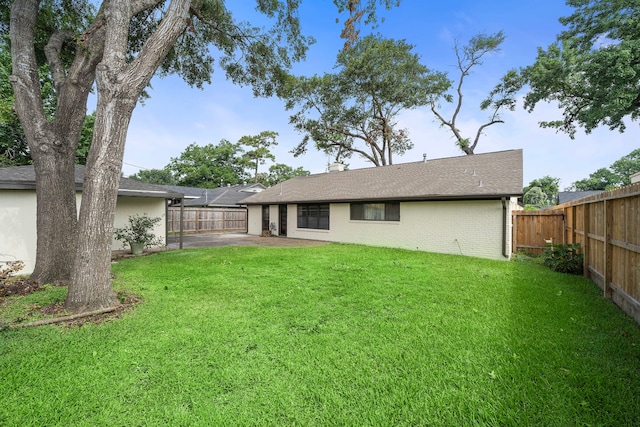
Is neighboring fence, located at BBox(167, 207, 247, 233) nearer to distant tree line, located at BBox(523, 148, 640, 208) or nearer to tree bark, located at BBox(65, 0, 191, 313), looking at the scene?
tree bark, located at BBox(65, 0, 191, 313)

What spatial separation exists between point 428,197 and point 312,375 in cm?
880

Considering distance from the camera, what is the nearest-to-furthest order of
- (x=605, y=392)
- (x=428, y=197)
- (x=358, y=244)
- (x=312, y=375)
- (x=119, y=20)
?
(x=605, y=392) < (x=312, y=375) < (x=119, y=20) < (x=428, y=197) < (x=358, y=244)

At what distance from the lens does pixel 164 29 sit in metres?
4.70

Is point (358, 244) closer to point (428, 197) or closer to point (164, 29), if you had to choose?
point (428, 197)

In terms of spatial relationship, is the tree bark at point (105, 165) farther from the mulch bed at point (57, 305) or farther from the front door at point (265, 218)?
the front door at point (265, 218)

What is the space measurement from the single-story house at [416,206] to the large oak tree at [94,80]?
6.52 meters

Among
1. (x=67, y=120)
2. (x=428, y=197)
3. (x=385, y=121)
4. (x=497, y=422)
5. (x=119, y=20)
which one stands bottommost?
(x=497, y=422)

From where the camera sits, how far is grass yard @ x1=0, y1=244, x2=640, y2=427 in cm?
201

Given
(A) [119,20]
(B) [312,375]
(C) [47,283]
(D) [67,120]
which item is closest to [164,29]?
(A) [119,20]

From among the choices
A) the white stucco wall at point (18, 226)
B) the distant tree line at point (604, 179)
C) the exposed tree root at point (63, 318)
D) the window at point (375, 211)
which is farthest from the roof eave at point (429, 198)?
the distant tree line at point (604, 179)

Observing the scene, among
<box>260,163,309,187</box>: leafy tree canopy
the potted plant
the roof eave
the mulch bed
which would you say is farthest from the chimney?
<box>260,163,309,187</box>: leafy tree canopy

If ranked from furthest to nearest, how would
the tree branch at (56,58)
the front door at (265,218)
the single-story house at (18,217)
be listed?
the front door at (265,218)
the single-story house at (18,217)
the tree branch at (56,58)

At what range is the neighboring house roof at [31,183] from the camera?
21.9 ft

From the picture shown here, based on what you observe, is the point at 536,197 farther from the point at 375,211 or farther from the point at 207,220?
the point at 207,220
